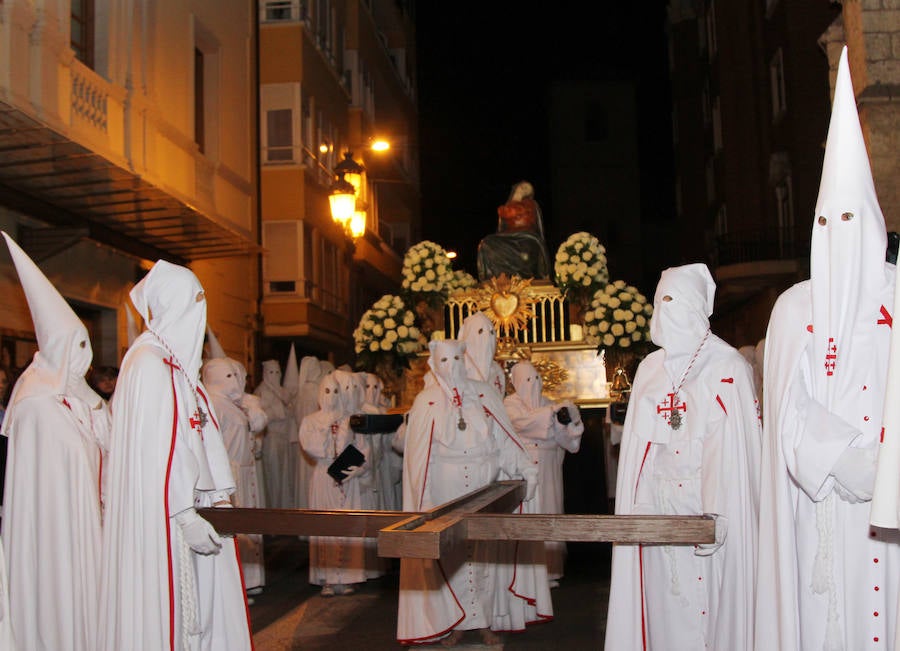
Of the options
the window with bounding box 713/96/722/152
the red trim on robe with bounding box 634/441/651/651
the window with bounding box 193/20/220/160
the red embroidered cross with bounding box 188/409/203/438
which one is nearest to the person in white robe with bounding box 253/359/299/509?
the window with bounding box 193/20/220/160

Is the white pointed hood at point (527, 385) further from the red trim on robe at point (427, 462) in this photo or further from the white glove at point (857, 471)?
the white glove at point (857, 471)

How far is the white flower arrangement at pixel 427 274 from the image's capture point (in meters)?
14.2

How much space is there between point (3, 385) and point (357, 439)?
159 inches

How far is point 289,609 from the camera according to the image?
1055cm

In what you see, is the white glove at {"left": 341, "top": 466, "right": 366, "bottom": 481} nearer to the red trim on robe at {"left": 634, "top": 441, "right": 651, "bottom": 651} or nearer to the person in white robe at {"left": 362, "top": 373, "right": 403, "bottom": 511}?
the person in white robe at {"left": 362, "top": 373, "right": 403, "bottom": 511}

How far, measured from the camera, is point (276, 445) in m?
17.1

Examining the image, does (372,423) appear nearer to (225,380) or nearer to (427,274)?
(225,380)

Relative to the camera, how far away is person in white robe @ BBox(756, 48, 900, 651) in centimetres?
462

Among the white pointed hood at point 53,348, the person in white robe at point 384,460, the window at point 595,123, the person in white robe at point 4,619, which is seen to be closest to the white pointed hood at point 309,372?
the person in white robe at point 384,460

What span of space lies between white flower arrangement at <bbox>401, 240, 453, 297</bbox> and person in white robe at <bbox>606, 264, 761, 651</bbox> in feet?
25.9

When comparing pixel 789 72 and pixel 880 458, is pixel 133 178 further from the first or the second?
pixel 789 72

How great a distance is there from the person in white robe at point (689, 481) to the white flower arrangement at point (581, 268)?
7217 millimetres

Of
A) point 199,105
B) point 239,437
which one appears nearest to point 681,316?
point 239,437

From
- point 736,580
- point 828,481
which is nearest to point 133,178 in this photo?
point 736,580
